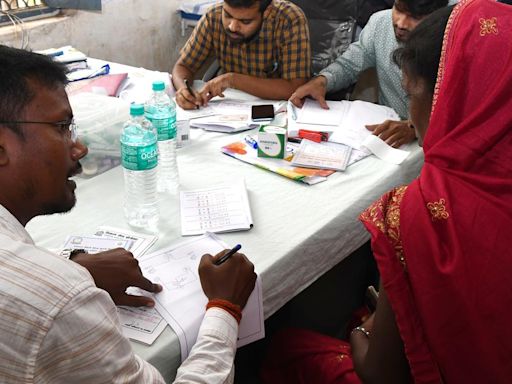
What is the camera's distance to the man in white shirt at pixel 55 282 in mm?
608

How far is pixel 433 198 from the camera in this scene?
0.99 m

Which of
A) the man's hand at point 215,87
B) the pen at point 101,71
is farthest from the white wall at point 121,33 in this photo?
the man's hand at point 215,87

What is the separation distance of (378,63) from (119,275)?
5.23 ft

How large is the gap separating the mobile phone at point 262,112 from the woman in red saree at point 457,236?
80 centimetres

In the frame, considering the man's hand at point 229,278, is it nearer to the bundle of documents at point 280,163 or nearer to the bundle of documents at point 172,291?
the bundle of documents at point 172,291

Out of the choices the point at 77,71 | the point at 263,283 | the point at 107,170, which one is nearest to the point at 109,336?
the point at 263,283

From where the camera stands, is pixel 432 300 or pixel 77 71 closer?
pixel 432 300

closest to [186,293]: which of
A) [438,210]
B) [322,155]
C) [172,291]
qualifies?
[172,291]

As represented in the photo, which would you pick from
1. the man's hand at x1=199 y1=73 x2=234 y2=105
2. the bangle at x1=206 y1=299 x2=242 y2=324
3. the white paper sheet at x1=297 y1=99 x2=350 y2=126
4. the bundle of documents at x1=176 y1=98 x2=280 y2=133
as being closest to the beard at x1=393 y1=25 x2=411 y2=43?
the white paper sheet at x1=297 y1=99 x2=350 y2=126

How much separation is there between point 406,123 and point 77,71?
1.32m

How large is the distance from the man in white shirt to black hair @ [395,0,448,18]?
1.27 m

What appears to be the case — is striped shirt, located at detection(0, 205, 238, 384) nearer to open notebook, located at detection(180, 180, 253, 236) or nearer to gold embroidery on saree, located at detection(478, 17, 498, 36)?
open notebook, located at detection(180, 180, 253, 236)

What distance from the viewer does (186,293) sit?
1.02 metres

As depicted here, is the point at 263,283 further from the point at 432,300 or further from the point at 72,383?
the point at 72,383
